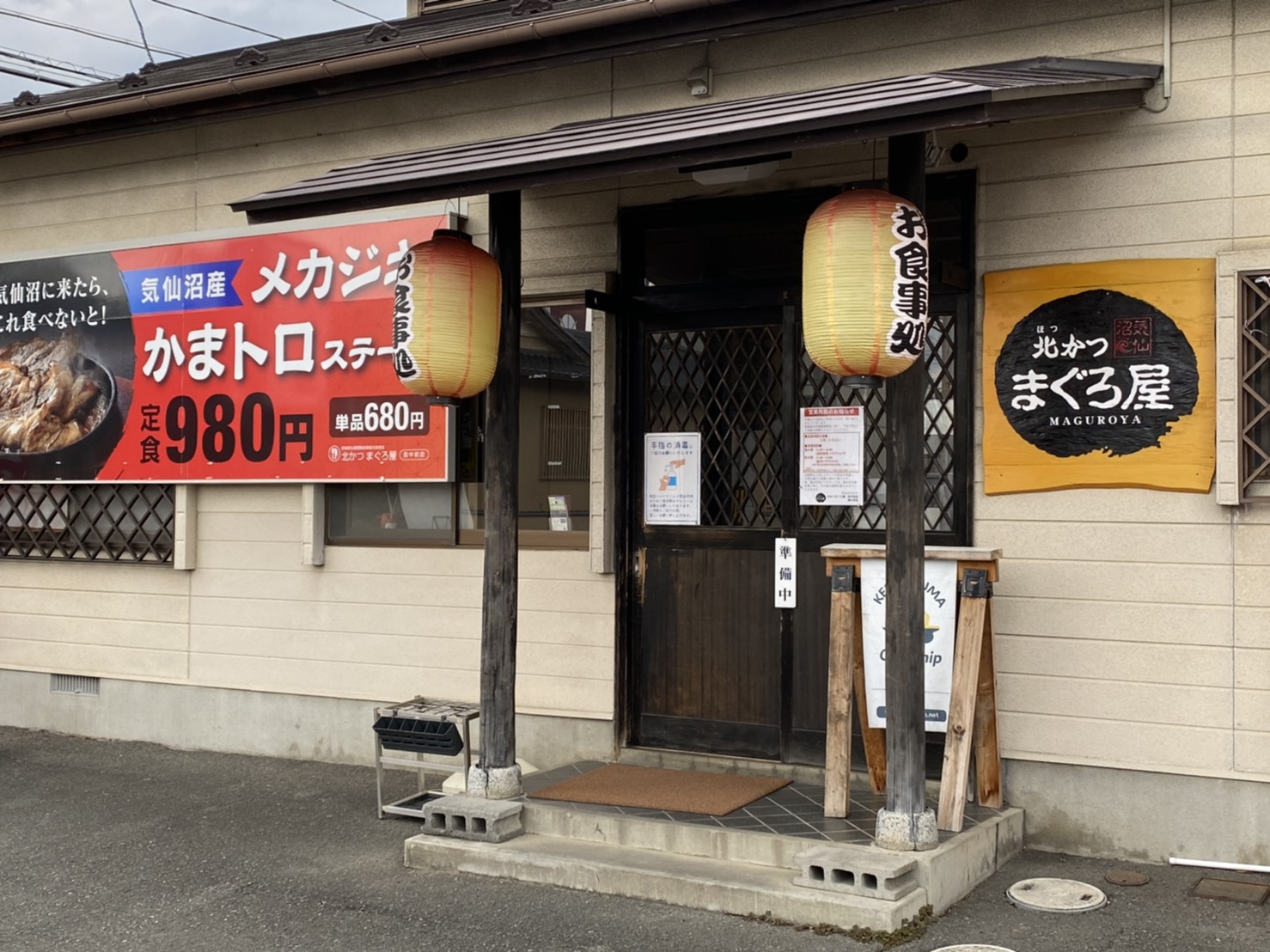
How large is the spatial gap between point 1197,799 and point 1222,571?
1127 mm

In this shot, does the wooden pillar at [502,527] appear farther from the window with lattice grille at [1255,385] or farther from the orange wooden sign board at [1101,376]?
the window with lattice grille at [1255,385]

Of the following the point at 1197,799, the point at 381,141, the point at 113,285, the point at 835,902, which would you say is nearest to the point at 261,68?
the point at 381,141

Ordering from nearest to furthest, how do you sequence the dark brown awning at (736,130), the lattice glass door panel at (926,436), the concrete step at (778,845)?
the dark brown awning at (736,130)
the concrete step at (778,845)
the lattice glass door panel at (926,436)

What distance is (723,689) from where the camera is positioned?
7.63m

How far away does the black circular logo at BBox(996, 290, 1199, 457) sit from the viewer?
6383 mm

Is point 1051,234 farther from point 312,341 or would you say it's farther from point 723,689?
point 312,341

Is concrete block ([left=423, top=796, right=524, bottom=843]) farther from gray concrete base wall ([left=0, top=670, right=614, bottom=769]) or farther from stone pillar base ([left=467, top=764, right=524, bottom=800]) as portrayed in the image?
gray concrete base wall ([left=0, top=670, right=614, bottom=769])

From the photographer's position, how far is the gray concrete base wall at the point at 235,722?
8.09 metres

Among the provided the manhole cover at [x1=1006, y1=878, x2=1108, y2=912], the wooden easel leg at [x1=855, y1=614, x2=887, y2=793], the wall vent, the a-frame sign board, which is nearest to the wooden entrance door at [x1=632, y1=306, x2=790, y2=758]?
the wooden easel leg at [x1=855, y1=614, x2=887, y2=793]

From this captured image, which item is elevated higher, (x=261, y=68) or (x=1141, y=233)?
(x=261, y=68)

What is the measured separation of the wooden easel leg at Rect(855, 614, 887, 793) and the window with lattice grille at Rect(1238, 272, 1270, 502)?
Answer: 1962 millimetres

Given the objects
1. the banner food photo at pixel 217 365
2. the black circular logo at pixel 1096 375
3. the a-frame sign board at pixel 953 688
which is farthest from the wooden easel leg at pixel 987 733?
the banner food photo at pixel 217 365

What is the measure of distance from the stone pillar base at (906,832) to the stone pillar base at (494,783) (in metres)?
2.03

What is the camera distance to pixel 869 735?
6633 millimetres
